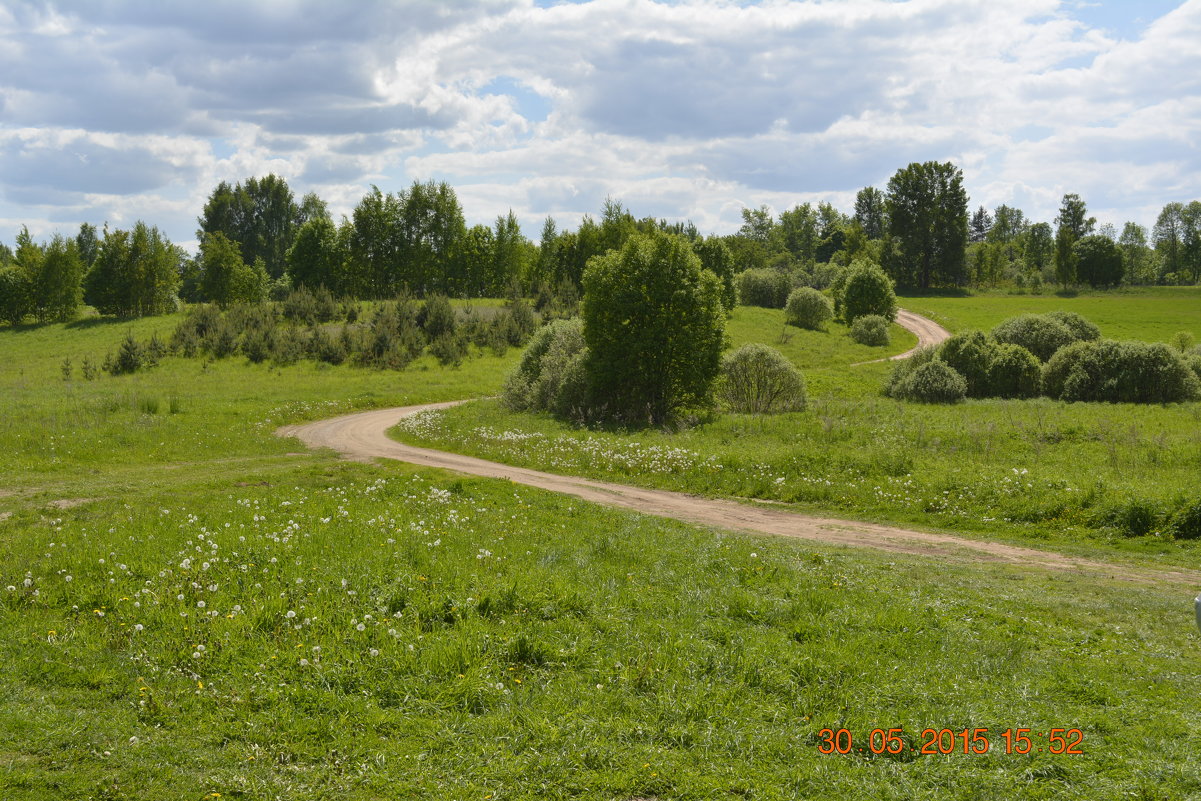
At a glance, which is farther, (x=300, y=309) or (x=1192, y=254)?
(x=1192, y=254)

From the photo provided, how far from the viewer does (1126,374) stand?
3759 centimetres

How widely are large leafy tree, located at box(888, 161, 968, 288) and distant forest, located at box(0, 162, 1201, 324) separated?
165mm

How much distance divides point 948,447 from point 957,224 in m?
110

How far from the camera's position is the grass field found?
6.36 metres

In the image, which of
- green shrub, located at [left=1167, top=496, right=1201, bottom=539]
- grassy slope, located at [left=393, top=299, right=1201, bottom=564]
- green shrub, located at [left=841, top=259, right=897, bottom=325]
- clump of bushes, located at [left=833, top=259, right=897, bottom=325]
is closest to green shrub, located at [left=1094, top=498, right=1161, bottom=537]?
grassy slope, located at [left=393, top=299, right=1201, bottom=564]

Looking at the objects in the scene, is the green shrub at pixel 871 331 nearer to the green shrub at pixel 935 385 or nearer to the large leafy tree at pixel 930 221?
the green shrub at pixel 935 385

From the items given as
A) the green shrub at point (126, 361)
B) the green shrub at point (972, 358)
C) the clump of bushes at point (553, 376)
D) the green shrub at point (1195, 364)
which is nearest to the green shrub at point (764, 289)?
the green shrub at point (972, 358)

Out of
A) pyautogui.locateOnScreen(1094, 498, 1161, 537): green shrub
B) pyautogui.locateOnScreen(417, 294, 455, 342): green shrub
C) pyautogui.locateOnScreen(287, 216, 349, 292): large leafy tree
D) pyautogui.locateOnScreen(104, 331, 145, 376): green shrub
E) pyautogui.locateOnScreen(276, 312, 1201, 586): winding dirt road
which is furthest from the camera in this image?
pyautogui.locateOnScreen(287, 216, 349, 292): large leafy tree

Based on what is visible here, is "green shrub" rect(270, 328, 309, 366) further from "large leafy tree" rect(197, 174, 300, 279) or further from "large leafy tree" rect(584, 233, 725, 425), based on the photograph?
"large leafy tree" rect(197, 174, 300, 279)

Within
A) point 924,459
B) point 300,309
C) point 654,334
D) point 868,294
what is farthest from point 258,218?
point 924,459

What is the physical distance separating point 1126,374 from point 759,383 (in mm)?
18569

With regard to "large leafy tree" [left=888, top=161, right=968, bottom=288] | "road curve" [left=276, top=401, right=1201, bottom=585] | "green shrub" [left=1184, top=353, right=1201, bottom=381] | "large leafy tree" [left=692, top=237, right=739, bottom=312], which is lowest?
"road curve" [left=276, top=401, right=1201, bottom=585]

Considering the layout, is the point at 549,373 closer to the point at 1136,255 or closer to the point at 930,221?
the point at 930,221

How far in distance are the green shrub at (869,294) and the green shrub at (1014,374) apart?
39.7 meters
